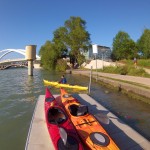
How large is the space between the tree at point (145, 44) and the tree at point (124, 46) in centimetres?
163

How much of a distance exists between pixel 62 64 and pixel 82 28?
1234 centimetres

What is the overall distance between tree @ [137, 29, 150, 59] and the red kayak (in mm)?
40006

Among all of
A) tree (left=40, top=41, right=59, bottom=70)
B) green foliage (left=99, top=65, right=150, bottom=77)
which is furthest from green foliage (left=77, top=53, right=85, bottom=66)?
green foliage (left=99, top=65, right=150, bottom=77)

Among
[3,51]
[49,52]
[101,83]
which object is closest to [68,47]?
[49,52]

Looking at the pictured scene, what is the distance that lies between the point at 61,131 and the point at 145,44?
44.6 m

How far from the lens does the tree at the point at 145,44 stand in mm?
46406

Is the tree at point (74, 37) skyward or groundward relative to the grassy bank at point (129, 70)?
skyward

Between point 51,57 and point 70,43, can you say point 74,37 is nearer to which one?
point 70,43

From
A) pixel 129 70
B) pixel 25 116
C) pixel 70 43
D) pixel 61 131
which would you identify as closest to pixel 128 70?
pixel 129 70

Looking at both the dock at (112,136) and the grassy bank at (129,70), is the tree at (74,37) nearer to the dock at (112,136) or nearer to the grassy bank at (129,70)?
the grassy bank at (129,70)

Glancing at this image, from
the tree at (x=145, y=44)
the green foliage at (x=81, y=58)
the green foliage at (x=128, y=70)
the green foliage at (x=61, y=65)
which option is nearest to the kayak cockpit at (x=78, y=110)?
the green foliage at (x=128, y=70)

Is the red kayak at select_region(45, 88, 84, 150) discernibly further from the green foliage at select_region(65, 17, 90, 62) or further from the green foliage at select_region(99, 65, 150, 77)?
the green foliage at select_region(65, 17, 90, 62)

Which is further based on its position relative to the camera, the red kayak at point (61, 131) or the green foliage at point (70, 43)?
the green foliage at point (70, 43)

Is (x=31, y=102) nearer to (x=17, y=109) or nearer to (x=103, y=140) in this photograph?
(x=17, y=109)
